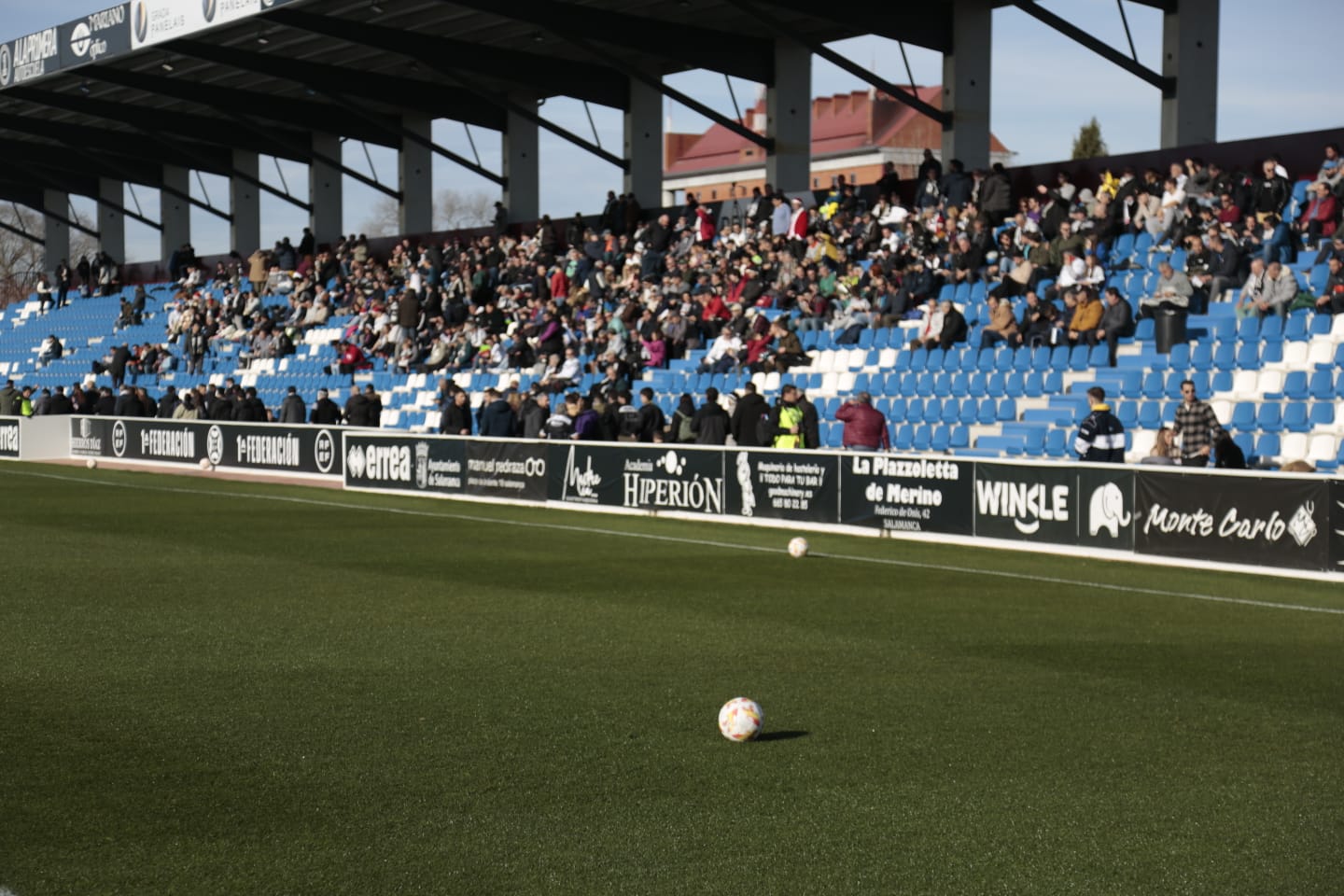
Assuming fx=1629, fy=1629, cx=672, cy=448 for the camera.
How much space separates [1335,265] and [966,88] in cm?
1259

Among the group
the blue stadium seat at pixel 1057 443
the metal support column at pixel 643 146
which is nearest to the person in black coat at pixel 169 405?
the metal support column at pixel 643 146

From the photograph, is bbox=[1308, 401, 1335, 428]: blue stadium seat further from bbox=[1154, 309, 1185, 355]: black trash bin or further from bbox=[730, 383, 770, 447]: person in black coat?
bbox=[730, 383, 770, 447]: person in black coat

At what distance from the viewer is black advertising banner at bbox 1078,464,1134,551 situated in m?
17.3

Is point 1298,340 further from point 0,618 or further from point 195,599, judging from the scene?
point 0,618

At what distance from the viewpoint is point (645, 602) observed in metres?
13.4

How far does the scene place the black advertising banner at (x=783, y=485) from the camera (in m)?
20.8

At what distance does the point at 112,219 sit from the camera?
63.3 m

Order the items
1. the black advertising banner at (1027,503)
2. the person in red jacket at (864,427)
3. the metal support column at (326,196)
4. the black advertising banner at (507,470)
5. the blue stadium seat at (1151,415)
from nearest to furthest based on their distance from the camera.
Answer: the black advertising banner at (1027,503) → the blue stadium seat at (1151,415) → the person in red jacket at (864,427) → the black advertising banner at (507,470) → the metal support column at (326,196)

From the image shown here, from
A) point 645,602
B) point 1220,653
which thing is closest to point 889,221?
point 645,602

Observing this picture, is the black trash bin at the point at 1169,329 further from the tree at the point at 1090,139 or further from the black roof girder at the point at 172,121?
the tree at the point at 1090,139

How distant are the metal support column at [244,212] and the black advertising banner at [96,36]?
12123 mm

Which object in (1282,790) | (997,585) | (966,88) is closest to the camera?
(1282,790)

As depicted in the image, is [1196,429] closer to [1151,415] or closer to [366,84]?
[1151,415]

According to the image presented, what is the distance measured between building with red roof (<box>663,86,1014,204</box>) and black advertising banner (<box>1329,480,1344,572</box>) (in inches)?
3381
